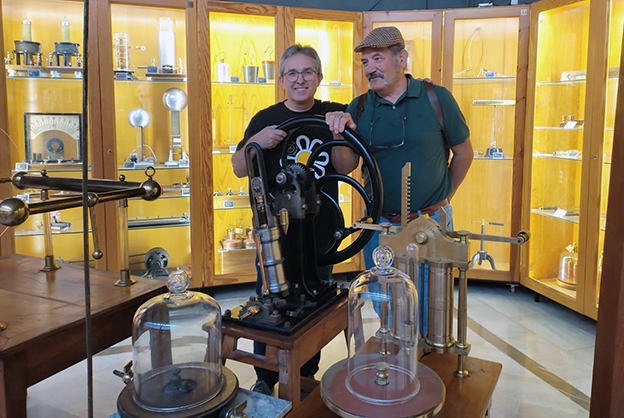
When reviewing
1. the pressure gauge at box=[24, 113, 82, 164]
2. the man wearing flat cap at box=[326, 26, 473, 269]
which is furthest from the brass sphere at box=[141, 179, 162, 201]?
the pressure gauge at box=[24, 113, 82, 164]

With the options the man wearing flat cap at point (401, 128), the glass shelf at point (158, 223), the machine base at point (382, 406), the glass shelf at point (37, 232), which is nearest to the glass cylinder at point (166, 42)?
the glass shelf at point (158, 223)

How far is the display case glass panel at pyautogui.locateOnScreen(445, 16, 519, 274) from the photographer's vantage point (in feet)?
12.8

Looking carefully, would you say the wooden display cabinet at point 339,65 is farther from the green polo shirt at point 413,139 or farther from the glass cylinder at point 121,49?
the green polo shirt at point 413,139

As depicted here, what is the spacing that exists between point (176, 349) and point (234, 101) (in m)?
2.98

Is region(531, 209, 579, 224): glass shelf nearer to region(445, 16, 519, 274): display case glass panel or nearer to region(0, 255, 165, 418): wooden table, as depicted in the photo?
region(445, 16, 519, 274): display case glass panel

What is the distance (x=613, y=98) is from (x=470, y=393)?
261 centimetres

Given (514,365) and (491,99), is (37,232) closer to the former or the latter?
(514,365)

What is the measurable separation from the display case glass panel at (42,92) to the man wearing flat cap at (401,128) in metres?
2.40

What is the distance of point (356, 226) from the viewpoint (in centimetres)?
128

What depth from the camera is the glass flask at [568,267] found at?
3424 mm

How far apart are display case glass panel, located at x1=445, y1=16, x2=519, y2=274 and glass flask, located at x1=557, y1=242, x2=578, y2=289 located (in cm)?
45

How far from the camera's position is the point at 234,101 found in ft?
12.9

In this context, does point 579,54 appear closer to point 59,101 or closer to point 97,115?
point 97,115

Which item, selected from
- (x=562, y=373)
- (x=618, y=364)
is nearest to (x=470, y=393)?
(x=618, y=364)
